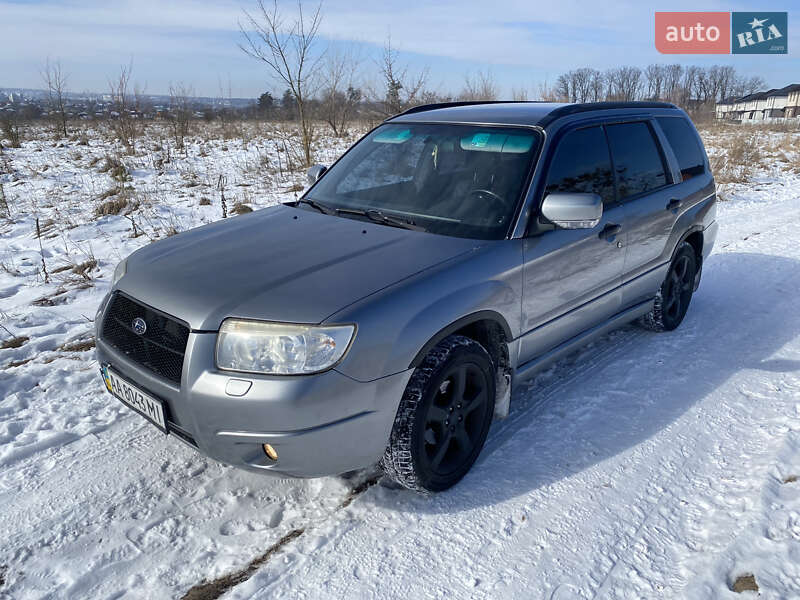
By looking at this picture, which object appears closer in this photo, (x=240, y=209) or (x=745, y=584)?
(x=745, y=584)

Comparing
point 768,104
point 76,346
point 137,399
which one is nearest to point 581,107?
point 137,399

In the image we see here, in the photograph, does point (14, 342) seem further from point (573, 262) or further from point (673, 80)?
point (673, 80)

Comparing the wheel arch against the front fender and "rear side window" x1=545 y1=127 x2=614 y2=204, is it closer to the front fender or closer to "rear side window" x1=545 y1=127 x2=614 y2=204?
the front fender

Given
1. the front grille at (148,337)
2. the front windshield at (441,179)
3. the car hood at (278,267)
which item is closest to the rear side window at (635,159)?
the front windshield at (441,179)

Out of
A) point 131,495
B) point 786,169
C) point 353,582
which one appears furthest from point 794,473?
point 786,169

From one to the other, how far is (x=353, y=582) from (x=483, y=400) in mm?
1075

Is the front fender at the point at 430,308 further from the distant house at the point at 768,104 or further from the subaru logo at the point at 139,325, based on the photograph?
the distant house at the point at 768,104

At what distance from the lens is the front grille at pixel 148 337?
7.93ft

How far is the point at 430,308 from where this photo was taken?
2506mm

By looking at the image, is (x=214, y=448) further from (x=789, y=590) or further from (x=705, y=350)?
(x=705, y=350)

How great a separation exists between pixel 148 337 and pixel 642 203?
126 inches

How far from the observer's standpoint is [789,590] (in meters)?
2.19

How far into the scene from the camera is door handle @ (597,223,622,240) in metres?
3.55

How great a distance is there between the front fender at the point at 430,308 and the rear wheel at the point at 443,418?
0.41 feet
